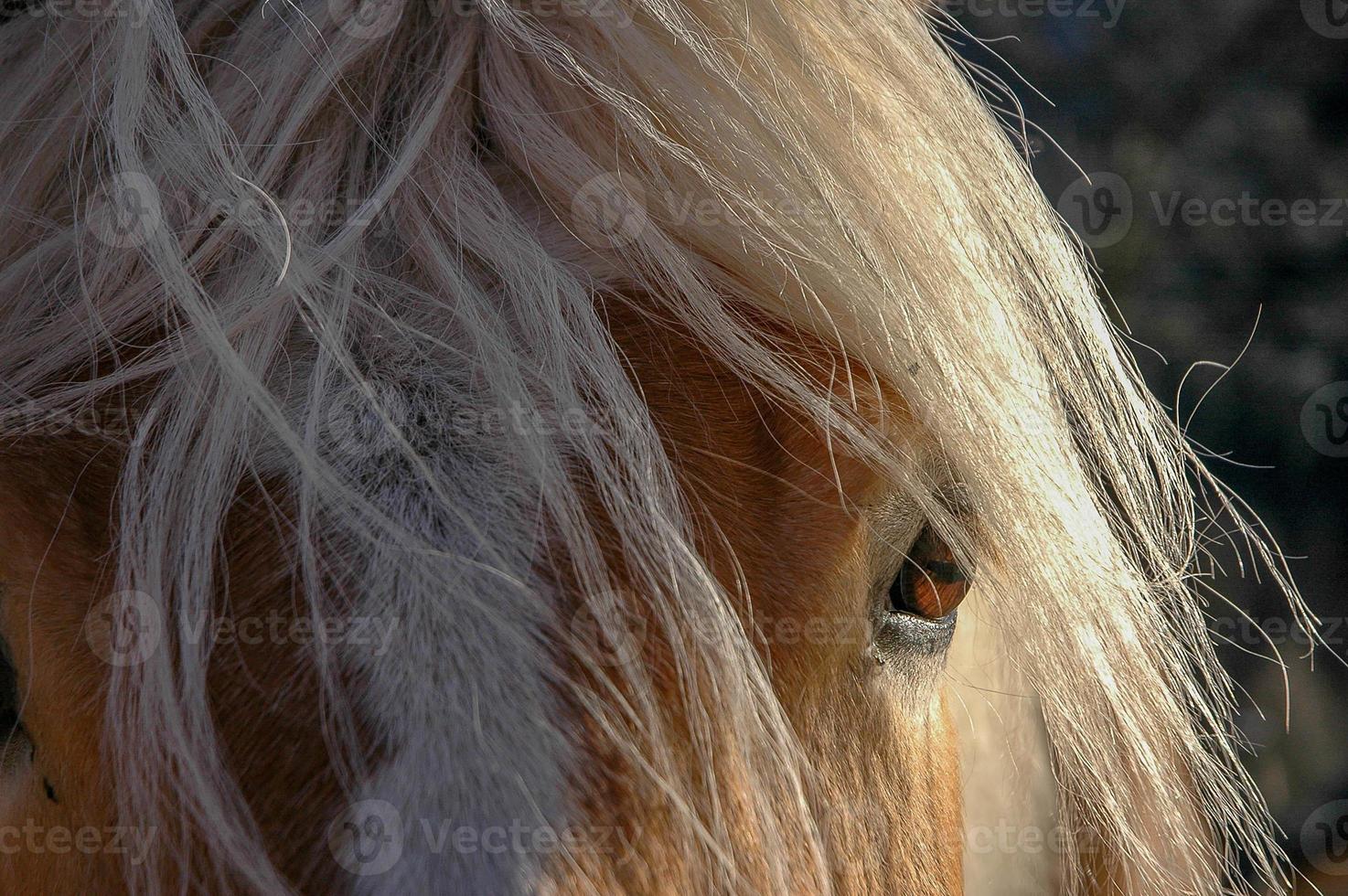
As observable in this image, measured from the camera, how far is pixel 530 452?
0.67m

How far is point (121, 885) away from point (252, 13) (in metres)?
0.64

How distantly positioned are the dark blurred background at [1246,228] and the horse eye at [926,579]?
1.70 metres

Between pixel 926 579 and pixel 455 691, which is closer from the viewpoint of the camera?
pixel 455 691

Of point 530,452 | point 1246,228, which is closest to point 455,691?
point 530,452

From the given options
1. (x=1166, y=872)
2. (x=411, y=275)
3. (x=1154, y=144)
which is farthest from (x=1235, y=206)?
(x=411, y=275)

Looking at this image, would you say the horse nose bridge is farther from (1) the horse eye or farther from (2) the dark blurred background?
(2) the dark blurred background

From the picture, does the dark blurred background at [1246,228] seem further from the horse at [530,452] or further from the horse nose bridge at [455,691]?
the horse nose bridge at [455,691]

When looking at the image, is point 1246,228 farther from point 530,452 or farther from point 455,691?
point 455,691

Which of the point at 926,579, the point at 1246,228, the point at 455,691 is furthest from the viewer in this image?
the point at 1246,228

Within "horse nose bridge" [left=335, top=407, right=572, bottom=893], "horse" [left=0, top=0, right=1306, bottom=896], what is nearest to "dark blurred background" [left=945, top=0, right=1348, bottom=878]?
"horse" [left=0, top=0, right=1306, bottom=896]

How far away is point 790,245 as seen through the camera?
2.54 feet

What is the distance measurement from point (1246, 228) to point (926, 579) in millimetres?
1994

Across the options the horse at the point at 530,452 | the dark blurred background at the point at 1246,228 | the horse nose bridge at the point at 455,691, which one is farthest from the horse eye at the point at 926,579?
the dark blurred background at the point at 1246,228

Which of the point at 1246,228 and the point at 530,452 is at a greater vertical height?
the point at 1246,228
